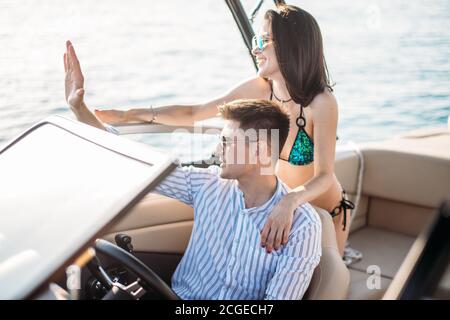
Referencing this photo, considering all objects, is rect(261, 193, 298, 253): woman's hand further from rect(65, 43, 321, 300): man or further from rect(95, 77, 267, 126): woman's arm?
rect(95, 77, 267, 126): woman's arm

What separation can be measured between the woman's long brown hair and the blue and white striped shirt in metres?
0.42

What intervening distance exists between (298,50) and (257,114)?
0.44 meters

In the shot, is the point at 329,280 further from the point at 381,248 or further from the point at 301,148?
the point at 381,248

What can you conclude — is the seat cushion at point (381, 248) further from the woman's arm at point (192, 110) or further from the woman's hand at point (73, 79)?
the woman's hand at point (73, 79)

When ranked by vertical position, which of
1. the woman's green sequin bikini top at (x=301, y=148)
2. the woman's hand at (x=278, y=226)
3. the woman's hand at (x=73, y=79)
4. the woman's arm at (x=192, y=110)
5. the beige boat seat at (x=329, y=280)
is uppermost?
the woman's hand at (x=73, y=79)

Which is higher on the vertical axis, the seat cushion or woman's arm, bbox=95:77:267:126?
woman's arm, bbox=95:77:267:126

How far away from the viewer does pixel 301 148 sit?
2.01 metres

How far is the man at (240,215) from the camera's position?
151cm

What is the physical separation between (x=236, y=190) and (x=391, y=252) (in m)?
1.29

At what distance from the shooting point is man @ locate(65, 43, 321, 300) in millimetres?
1505

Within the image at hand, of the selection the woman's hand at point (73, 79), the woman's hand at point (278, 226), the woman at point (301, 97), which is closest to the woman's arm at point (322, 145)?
the woman at point (301, 97)

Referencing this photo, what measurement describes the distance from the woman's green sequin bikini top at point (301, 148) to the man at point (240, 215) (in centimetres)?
30

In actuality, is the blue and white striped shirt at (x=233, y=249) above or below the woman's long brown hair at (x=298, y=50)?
below

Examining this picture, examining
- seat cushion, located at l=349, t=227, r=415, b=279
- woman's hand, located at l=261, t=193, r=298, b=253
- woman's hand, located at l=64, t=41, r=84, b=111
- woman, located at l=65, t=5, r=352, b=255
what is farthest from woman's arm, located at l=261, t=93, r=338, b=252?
seat cushion, located at l=349, t=227, r=415, b=279
